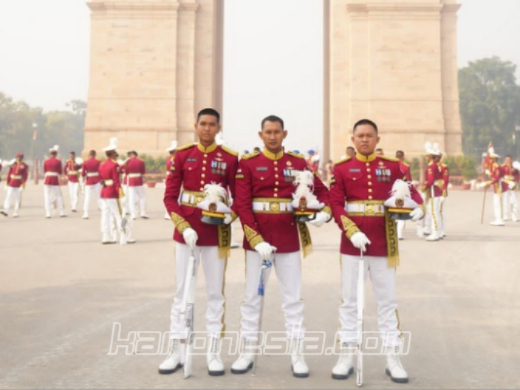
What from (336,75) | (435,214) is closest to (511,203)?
(435,214)

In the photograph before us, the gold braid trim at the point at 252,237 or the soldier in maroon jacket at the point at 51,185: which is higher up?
the soldier in maroon jacket at the point at 51,185

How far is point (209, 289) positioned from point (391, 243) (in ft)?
4.18

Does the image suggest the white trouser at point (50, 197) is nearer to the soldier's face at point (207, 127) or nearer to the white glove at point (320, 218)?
the soldier's face at point (207, 127)

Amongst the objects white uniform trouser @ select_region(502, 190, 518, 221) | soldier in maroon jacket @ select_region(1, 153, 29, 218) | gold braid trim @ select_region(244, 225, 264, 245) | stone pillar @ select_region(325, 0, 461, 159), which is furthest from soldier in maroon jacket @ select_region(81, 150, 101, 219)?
stone pillar @ select_region(325, 0, 461, 159)

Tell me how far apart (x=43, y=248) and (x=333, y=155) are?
20.2 metres

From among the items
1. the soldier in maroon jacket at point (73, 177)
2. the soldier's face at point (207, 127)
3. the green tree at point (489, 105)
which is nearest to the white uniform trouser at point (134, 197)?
the soldier in maroon jacket at point (73, 177)

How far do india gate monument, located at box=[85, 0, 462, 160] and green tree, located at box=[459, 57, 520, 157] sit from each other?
37716mm

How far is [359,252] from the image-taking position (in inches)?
161

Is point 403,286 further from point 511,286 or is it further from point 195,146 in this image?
point 195,146

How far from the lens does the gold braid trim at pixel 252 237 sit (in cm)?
398

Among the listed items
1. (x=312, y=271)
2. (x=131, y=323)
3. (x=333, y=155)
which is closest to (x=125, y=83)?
(x=333, y=155)

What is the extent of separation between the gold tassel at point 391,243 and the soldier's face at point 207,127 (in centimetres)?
131

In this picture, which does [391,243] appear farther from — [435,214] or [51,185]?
[51,185]

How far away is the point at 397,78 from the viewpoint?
27.9 metres
